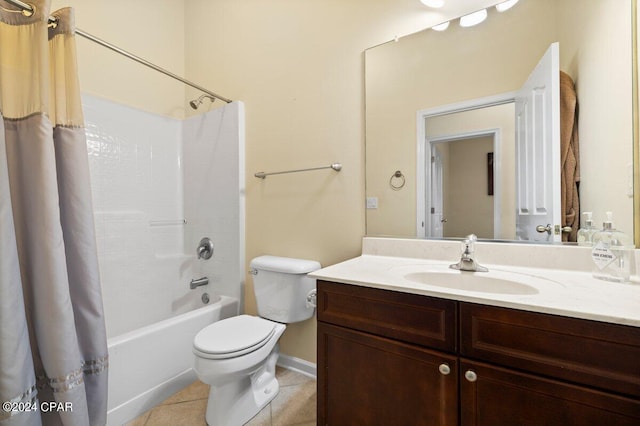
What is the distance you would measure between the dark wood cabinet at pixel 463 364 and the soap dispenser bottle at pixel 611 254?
16.9 inches

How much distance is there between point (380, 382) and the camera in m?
0.93

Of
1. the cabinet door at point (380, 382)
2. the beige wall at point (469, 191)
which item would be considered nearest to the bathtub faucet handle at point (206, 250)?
the cabinet door at point (380, 382)

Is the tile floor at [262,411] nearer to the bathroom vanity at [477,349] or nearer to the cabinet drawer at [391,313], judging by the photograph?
the bathroom vanity at [477,349]

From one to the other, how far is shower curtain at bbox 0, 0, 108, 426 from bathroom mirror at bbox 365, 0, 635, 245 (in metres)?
1.28

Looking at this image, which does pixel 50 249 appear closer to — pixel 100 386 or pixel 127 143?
pixel 100 386

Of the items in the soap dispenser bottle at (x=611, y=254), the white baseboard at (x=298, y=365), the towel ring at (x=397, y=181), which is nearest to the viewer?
the soap dispenser bottle at (x=611, y=254)

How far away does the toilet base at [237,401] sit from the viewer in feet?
4.24

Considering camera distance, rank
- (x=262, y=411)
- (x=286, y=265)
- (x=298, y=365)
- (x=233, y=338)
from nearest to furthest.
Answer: (x=233, y=338), (x=262, y=411), (x=286, y=265), (x=298, y=365)

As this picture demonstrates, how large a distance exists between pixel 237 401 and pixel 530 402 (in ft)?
3.99

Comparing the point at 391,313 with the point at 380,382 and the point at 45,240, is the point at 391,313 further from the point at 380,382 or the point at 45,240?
the point at 45,240

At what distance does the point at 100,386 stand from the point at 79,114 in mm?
1033

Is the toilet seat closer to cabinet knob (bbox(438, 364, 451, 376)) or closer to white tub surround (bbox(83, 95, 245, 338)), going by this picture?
white tub surround (bbox(83, 95, 245, 338))

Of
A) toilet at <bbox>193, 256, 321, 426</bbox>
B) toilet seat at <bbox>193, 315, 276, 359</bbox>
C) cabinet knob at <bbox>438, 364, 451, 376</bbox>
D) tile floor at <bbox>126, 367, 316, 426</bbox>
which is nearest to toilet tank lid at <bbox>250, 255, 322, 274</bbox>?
toilet at <bbox>193, 256, 321, 426</bbox>

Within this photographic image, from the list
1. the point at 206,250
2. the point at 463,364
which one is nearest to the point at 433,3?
the point at 463,364
